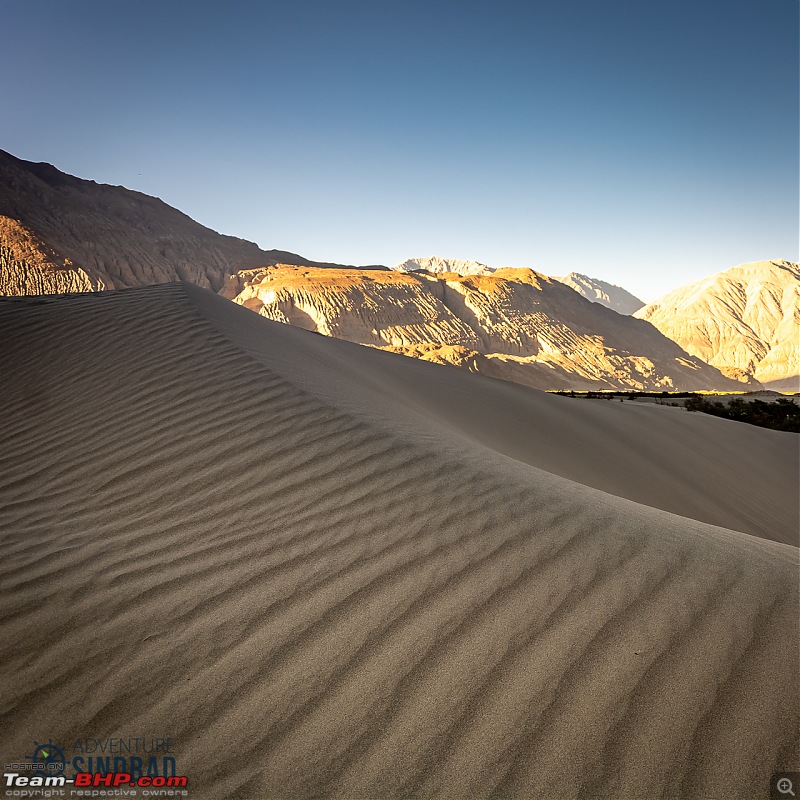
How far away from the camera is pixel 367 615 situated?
2.07m

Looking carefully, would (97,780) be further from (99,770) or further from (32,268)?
(32,268)

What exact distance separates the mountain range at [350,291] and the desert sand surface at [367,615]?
3470 centimetres

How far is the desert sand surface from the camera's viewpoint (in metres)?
1.57

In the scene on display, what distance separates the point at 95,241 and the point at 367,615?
60.1m

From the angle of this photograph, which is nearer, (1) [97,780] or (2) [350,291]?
(1) [97,780]

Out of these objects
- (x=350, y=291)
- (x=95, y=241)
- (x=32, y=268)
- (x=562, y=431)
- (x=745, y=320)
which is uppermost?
(x=745, y=320)

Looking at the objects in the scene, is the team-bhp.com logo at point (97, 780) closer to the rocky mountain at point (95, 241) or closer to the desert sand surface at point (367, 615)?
the desert sand surface at point (367, 615)

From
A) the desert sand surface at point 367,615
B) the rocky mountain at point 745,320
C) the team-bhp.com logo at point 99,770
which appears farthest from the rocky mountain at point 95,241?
the rocky mountain at point 745,320

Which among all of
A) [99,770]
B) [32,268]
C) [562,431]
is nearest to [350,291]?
[32,268]

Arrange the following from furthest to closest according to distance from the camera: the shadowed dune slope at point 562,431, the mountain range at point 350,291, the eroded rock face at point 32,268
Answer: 1. the mountain range at point 350,291
2. the eroded rock face at point 32,268
3. the shadowed dune slope at point 562,431

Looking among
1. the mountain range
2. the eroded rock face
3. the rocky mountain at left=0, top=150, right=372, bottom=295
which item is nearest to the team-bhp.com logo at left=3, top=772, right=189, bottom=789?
the mountain range

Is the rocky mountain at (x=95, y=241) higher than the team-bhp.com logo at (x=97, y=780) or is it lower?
higher

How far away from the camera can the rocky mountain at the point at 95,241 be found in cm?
4528

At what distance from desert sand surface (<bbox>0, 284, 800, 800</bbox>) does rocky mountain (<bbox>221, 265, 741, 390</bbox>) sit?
3825cm
